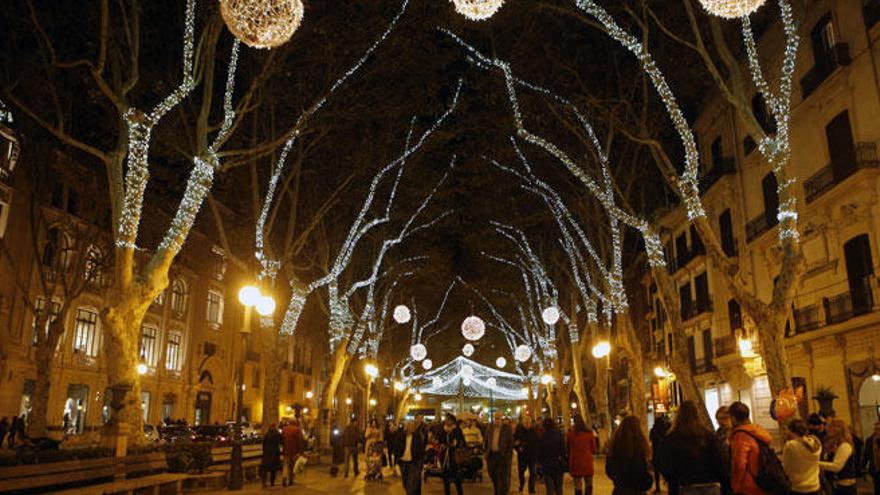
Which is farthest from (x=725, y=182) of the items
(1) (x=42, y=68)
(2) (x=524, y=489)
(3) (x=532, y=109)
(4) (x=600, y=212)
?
(1) (x=42, y=68)

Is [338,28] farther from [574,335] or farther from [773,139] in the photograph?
[574,335]

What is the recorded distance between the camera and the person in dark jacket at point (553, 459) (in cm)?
1195

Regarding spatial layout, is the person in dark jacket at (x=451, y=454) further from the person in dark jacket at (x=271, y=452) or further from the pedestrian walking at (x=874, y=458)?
the pedestrian walking at (x=874, y=458)

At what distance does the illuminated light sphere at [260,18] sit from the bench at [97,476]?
6.52 metres

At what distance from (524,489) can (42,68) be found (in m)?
15.2

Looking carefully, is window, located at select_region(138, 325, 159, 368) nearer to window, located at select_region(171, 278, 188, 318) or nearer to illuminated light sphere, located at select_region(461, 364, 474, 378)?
window, located at select_region(171, 278, 188, 318)

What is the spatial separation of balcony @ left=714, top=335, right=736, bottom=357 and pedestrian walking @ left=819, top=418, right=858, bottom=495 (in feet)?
68.8

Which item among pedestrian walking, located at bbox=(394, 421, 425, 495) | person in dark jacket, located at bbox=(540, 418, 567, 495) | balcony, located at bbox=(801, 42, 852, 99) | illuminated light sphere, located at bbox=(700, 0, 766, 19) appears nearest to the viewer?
illuminated light sphere, located at bbox=(700, 0, 766, 19)

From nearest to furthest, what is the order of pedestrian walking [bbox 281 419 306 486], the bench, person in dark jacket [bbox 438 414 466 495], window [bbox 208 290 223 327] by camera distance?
the bench < person in dark jacket [bbox 438 414 466 495] < pedestrian walking [bbox 281 419 306 486] < window [bbox 208 290 223 327]

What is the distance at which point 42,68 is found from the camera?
17.3m

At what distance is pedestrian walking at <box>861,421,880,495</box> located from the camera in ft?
33.7

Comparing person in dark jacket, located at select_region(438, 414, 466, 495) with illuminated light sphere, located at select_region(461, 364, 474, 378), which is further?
illuminated light sphere, located at select_region(461, 364, 474, 378)

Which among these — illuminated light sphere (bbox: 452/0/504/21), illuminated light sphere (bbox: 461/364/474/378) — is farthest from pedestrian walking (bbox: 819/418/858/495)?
illuminated light sphere (bbox: 461/364/474/378)

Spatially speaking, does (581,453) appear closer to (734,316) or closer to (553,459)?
(553,459)
